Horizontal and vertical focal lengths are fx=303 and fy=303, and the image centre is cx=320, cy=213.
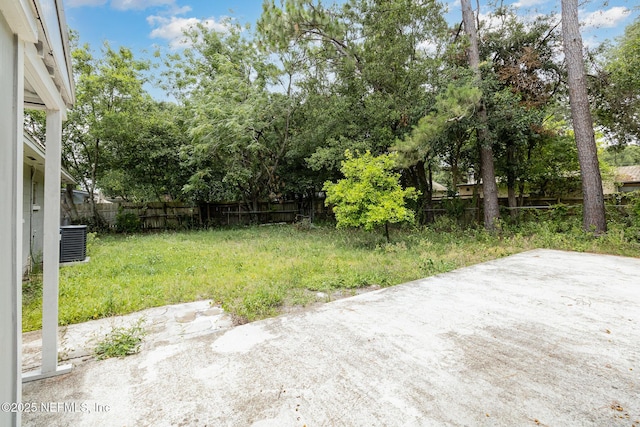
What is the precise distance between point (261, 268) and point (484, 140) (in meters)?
6.61

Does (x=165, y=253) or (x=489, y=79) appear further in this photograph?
(x=489, y=79)

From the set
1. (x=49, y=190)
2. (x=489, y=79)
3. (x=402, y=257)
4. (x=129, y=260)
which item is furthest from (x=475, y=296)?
(x=489, y=79)

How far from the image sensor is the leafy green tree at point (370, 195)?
21.8 feet

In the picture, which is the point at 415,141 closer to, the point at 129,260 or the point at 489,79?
the point at 489,79

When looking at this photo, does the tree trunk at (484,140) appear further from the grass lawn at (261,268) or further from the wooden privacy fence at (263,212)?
the wooden privacy fence at (263,212)

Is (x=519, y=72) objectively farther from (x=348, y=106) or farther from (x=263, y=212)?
(x=263, y=212)

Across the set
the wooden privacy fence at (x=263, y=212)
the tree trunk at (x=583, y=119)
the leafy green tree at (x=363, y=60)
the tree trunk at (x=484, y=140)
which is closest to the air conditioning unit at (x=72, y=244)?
the leafy green tree at (x=363, y=60)

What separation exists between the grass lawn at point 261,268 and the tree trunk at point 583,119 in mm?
521

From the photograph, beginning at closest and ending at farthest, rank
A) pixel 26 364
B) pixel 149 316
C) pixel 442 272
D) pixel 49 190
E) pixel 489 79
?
pixel 49 190
pixel 26 364
pixel 149 316
pixel 442 272
pixel 489 79

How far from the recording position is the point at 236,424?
1.49m

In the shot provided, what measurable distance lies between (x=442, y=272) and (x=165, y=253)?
5.51 metres

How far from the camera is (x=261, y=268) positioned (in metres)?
5.04

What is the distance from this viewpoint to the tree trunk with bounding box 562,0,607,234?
682 centimetres

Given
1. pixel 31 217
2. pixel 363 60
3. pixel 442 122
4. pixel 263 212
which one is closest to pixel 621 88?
pixel 442 122
